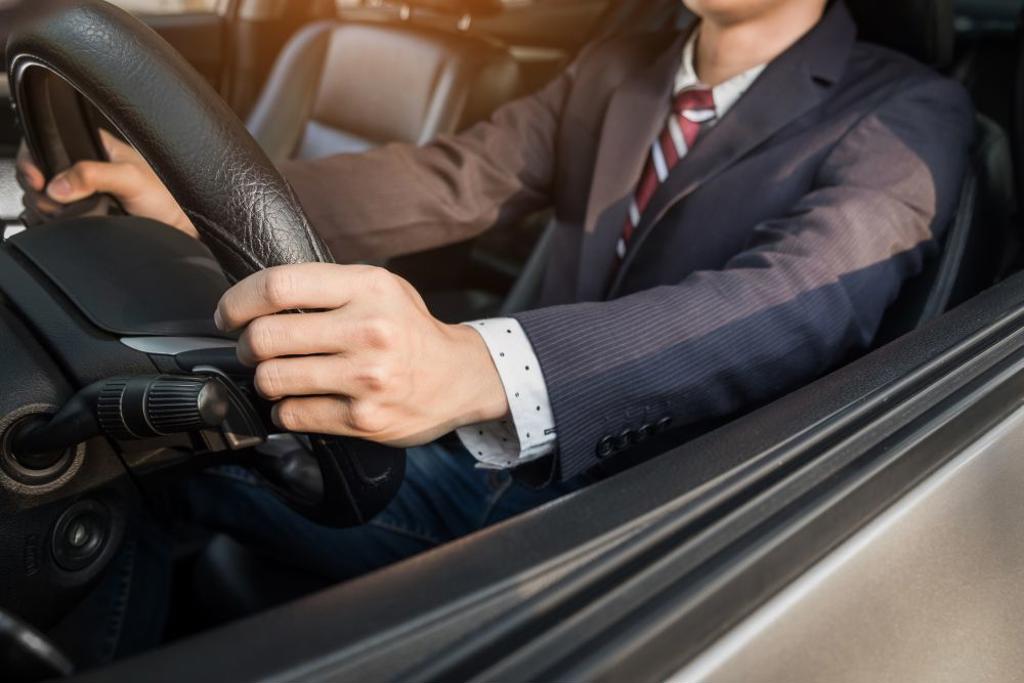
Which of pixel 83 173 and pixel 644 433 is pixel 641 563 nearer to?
pixel 644 433

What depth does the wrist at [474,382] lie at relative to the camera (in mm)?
720

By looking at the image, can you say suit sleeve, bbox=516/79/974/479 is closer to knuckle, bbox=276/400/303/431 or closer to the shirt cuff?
the shirt cuff

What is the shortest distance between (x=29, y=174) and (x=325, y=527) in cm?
49

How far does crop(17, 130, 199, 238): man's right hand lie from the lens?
0.94 meters

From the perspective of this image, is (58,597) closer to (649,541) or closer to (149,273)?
(149,273)

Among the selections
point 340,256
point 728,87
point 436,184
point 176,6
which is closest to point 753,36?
point 728,87

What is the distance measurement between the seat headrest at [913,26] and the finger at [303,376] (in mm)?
999

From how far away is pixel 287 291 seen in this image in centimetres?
58

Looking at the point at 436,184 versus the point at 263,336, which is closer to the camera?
the point at 263,336

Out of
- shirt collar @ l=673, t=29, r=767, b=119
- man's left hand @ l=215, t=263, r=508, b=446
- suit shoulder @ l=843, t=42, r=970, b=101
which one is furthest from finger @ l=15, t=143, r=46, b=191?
suit shoulder @ l=843, t=42, r=970, b=101

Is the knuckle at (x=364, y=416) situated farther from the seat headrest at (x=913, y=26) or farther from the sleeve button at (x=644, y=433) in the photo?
the seat headrest at (x=913, y=26)

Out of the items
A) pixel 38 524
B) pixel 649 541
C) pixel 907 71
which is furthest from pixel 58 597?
pixel 907 71

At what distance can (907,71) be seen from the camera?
118 cm

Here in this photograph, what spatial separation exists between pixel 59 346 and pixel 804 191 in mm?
817
